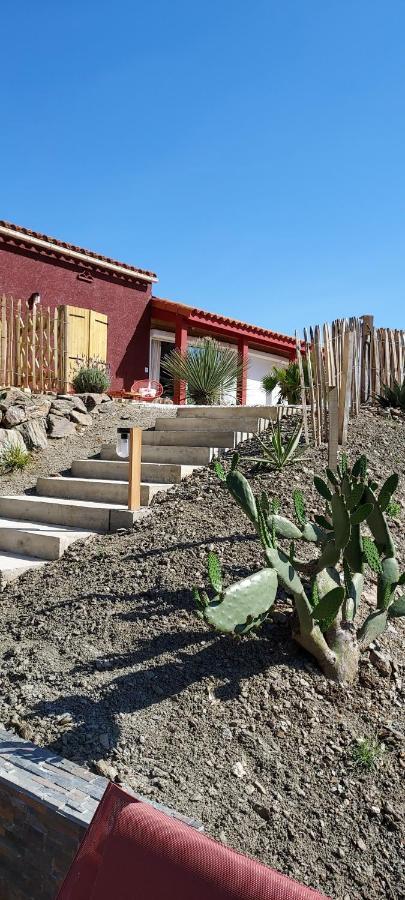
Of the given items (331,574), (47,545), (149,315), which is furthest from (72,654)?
(149,315)

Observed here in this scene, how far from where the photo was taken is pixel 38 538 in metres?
5.12

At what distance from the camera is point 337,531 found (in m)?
2.89

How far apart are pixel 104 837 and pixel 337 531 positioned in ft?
5.80

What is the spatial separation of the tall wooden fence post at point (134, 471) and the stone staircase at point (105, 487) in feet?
0.31

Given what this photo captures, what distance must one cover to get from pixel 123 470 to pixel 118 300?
845cm

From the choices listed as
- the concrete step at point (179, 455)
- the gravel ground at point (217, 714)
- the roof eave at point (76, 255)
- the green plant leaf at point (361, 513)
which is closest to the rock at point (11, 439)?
the concrete step at point (179, 455)

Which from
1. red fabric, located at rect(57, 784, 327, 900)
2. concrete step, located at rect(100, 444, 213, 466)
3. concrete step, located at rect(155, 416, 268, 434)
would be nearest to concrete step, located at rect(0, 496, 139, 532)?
concrete step, located at rect(100, 444, 213, 466)

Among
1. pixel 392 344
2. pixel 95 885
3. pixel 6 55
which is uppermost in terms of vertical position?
pixel 6 55

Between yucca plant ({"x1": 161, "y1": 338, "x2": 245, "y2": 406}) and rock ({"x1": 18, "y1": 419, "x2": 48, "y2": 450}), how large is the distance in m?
2.32

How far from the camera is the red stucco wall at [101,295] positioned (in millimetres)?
12195

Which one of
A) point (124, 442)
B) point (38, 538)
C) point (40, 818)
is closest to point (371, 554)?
point (40, 818)

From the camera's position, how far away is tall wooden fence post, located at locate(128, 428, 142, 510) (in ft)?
16.7

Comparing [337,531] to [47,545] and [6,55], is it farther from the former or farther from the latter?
[6,55]

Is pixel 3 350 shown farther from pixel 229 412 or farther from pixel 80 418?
pixel 229 412
